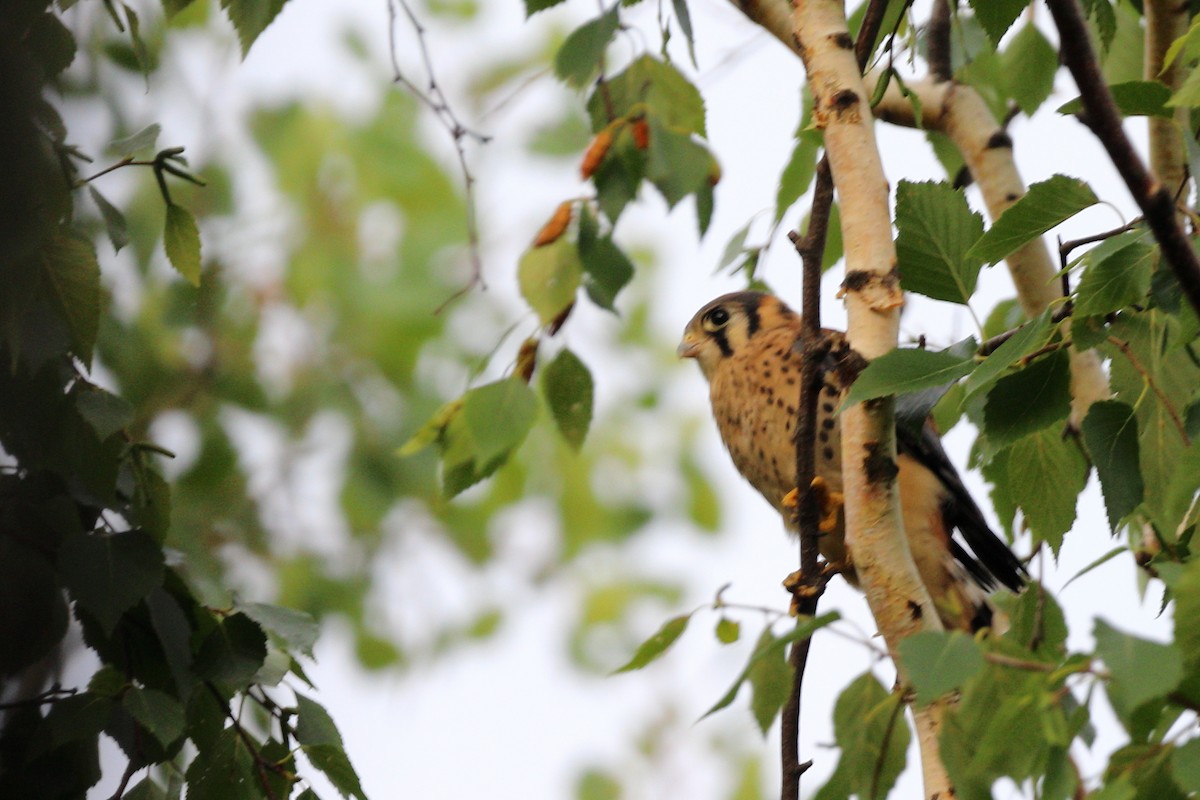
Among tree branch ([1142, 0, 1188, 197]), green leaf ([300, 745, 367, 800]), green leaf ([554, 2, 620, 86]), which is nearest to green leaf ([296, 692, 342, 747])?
green leaf ([300, 745, 367, 800])

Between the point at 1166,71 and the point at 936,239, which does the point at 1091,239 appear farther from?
the point at 1166,71

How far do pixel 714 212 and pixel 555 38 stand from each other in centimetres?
562

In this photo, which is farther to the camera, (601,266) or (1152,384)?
(601,266)

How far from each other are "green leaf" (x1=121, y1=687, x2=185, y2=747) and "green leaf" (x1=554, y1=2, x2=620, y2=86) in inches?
59.3

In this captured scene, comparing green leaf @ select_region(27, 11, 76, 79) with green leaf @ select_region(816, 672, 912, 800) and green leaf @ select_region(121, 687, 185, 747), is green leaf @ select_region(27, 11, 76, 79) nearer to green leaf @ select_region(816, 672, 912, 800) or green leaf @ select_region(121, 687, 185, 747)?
green leaf @ select_region(121, 687, 185, 747)

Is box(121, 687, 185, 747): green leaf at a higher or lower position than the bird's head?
lower

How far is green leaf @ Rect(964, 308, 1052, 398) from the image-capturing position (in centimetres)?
160

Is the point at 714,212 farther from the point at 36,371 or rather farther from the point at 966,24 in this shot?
the point at 36,371

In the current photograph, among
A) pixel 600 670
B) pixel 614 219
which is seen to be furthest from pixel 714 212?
pixel 600 670

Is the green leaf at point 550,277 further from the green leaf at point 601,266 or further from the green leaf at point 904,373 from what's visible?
the green leaf at point 904,373

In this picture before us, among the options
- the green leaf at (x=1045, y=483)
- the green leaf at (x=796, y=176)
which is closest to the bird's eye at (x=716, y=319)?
the green leaf at (x=796, y=176)

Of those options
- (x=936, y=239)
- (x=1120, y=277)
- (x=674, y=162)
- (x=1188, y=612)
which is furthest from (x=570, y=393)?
(x=1188, y=612)

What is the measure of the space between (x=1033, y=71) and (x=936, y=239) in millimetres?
1390

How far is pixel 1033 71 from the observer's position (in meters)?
3.00
